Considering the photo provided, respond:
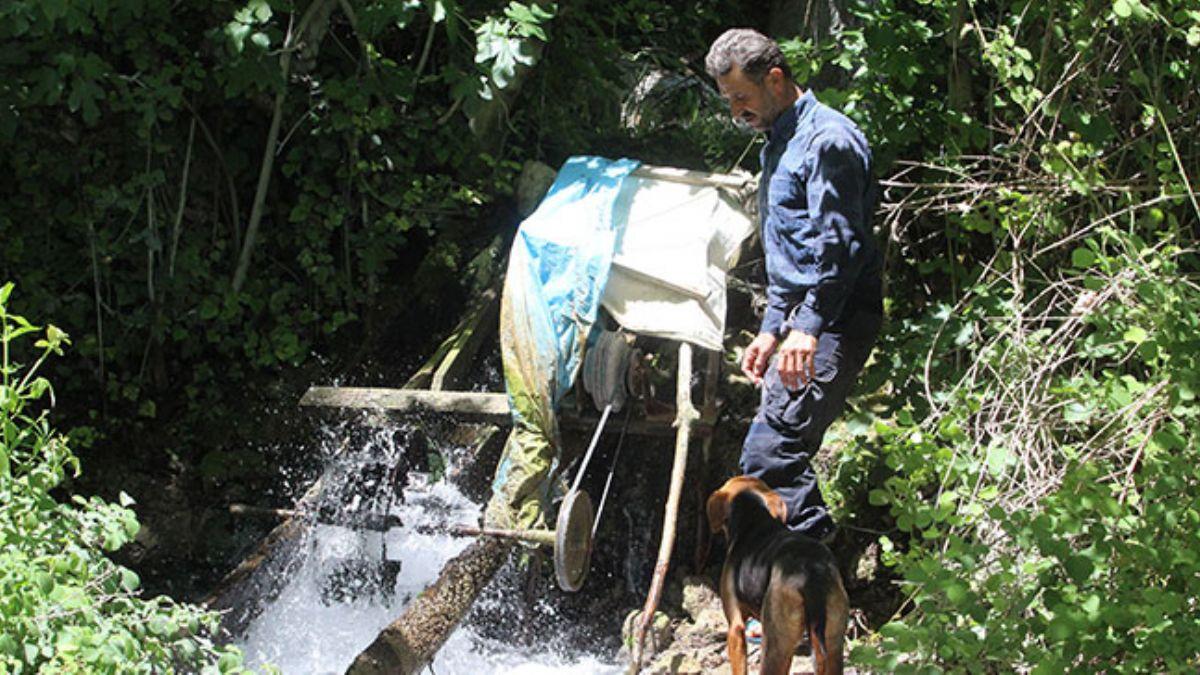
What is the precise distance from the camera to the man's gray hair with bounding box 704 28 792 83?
4.32m

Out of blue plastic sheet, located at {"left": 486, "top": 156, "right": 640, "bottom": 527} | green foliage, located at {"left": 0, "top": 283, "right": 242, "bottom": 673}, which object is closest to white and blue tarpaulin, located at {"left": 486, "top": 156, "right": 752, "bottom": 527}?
blue plastic sheet, located at {"left": 486, "top": 156, "right": 640, "bottom": 527}

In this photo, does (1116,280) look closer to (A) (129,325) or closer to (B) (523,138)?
(B) (523,138)

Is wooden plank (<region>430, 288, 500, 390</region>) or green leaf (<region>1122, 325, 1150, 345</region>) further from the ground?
green leaf (<region>1122, 325, 1150, 345</region>)

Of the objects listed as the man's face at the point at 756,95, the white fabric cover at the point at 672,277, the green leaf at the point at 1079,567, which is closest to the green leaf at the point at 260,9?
the white fabric cover at the point at 672,277

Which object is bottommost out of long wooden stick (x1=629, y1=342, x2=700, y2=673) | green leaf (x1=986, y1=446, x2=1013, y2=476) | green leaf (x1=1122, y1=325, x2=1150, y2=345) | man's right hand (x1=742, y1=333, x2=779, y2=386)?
long wooden stick (x1=629, y1=342, x2=700, y2=673)

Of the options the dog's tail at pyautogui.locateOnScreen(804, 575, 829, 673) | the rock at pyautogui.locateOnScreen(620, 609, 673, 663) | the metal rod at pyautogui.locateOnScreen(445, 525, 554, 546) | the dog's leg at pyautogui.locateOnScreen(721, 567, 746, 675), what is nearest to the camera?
the dog's tail at pyautogui.locateOnScreen(804, 575, 829, 673)

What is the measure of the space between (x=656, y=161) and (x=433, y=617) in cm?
314

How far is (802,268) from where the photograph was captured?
14.1 ft

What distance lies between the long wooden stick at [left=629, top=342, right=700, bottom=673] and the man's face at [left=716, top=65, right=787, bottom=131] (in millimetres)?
1347

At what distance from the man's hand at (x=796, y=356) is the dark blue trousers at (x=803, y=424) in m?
0.12

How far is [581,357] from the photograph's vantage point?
18.5 ft

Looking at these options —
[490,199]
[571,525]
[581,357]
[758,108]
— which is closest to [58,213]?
[490,199]

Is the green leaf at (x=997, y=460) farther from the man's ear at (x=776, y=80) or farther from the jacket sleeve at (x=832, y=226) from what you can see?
the man's ear at (x=776, y=80)

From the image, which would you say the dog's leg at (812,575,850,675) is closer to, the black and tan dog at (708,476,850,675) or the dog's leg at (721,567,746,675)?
the black and tan dog at (708,476,850,675)
